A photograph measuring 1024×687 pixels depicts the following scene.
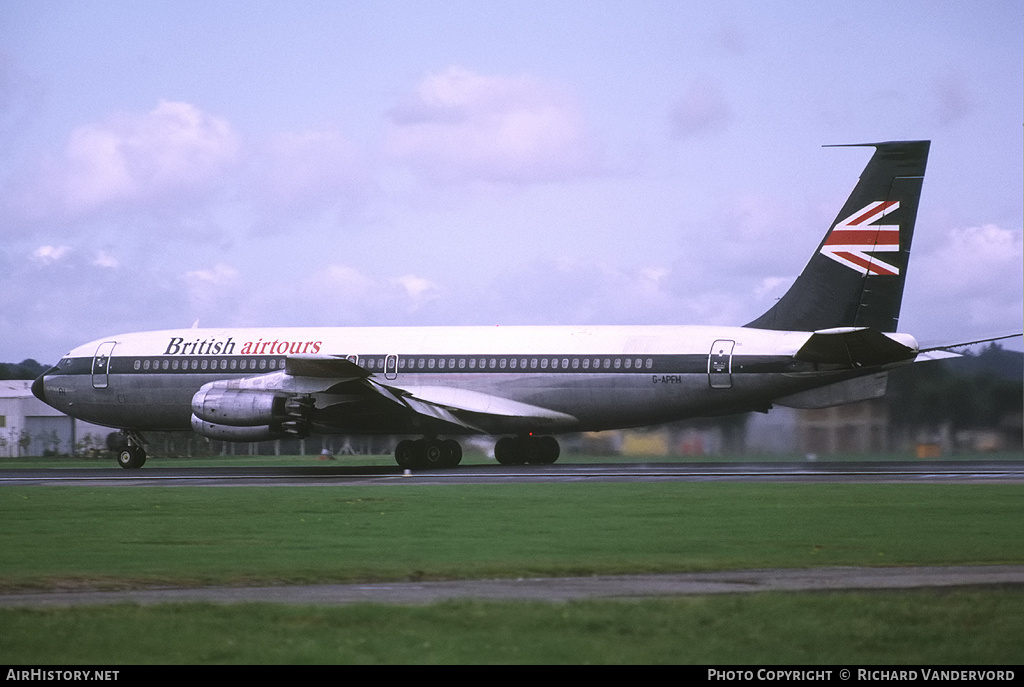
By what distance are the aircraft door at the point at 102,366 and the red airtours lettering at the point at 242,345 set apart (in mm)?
2361

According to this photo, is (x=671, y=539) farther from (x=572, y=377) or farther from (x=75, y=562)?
(x=572, y=377)

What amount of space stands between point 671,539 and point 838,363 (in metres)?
19.6

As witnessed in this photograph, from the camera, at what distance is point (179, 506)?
90.0 ft

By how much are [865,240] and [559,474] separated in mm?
11605

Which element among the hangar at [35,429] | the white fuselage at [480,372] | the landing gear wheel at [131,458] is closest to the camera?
the white fuselage at [480,372]

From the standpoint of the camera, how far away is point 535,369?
43.0 metres

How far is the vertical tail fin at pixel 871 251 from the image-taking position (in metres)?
39.5

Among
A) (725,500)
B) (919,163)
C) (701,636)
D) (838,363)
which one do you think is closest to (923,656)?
(701,636)

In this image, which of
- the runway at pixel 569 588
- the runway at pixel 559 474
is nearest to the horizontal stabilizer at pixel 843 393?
the runway at pixel 559 474

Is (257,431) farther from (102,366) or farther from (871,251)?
(871,251)

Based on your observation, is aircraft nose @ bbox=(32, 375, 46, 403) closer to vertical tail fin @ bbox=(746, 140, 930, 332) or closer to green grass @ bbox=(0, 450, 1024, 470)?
green grass @ bbox=(0, 450, 1024, 470)

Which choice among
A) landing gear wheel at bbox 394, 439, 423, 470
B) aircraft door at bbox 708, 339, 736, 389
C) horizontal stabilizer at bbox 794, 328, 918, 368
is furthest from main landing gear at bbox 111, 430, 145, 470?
horizontal stabilizer at bbox 794, 328, 918, 368

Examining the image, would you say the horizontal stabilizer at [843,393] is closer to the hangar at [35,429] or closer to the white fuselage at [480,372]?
the white fuselage at [480,372]

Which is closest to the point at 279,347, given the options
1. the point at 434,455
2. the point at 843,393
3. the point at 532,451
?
the point at 434,455
